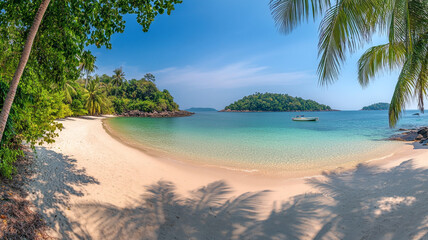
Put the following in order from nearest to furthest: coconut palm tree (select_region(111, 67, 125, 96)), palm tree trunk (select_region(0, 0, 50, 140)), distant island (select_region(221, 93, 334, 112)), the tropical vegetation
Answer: palm tree trunk (select_region(0, 0, 50, 140)) < the tropical vegetation < coconut palm tree (select_region(111, 67, 125, 96)) < distant island (select_region(221, 93, 334, 112))

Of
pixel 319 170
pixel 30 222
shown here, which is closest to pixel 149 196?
pixel 30 222

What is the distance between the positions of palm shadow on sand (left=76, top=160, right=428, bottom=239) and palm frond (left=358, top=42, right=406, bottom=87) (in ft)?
15.4

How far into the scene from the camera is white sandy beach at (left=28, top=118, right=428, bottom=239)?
11.1 ft

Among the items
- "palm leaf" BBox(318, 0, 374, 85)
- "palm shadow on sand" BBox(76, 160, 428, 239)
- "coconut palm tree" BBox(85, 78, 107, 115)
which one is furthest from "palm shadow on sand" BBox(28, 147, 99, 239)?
"coconut palm tree" BBox(85, 78, 107, 115)

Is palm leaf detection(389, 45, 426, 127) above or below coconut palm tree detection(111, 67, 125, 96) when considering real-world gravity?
below

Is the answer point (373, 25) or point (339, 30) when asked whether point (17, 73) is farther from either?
point (373, 25)

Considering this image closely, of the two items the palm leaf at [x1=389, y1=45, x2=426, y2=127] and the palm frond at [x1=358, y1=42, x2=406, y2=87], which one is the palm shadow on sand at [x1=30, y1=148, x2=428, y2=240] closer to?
the palm leaf at [x1=389, y1=45, x2=426, y2=127]

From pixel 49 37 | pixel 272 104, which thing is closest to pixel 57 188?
pixel 49 37

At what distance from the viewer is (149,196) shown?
4.97m

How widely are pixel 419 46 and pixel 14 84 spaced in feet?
32.4

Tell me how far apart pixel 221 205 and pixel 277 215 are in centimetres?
144

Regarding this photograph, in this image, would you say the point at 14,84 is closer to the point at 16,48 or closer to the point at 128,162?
the point at 16,48

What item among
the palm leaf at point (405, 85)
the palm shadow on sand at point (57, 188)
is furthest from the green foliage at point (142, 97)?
the palm leaf at point (405, 85)

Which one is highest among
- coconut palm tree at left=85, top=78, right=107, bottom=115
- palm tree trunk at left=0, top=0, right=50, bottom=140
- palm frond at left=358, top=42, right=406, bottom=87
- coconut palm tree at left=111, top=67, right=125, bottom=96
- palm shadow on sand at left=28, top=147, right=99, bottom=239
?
coconut palm tree at left=111, top=67, right=125, bottom=96
